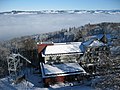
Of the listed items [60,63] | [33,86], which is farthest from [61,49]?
[33,86]

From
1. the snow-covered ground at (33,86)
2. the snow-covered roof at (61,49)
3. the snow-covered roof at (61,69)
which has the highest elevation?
the snow-covered roof at (61,49)

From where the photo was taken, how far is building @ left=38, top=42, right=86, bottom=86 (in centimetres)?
2972

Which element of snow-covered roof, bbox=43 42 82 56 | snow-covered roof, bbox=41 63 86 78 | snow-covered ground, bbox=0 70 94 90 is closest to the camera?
snow-covered ground, bbox=0 70 94 90

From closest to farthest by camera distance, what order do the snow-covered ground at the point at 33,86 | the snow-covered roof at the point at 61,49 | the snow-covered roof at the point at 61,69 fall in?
the snow-covered ground at the point at 33,86
the snow-covered roof at the point at 61,69
the snow-covered roof at the point at 61,49

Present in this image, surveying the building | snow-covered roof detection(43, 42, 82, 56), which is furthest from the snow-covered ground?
snow-covered roof detection(43, 42, 82, 56)

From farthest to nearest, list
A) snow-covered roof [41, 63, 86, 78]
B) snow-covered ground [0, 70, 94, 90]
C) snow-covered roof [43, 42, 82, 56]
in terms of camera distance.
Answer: snow-covered roof [43, 42, 82, 56]
snow-covered roof [41, 63, 86, 78]
snow-covered ground [0, 70, 94, 90]

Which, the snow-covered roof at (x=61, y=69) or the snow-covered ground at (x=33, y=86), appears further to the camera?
Answer: the snow-covered roof at (x=61, y=69)

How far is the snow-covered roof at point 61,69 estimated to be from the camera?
29.7 m

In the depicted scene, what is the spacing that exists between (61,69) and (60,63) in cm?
314

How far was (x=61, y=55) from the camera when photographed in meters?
34.9

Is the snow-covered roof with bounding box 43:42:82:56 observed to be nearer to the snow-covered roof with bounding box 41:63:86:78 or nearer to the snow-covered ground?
the snow-covered roof with bounding box 41:63:86:78

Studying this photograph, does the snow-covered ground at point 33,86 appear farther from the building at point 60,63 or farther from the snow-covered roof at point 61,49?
the snow-covered roof at point 61,49

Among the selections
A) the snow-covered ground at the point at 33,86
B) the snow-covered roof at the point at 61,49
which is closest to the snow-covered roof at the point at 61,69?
the snow-covered ground at the point at 33,86

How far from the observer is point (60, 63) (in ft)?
112
